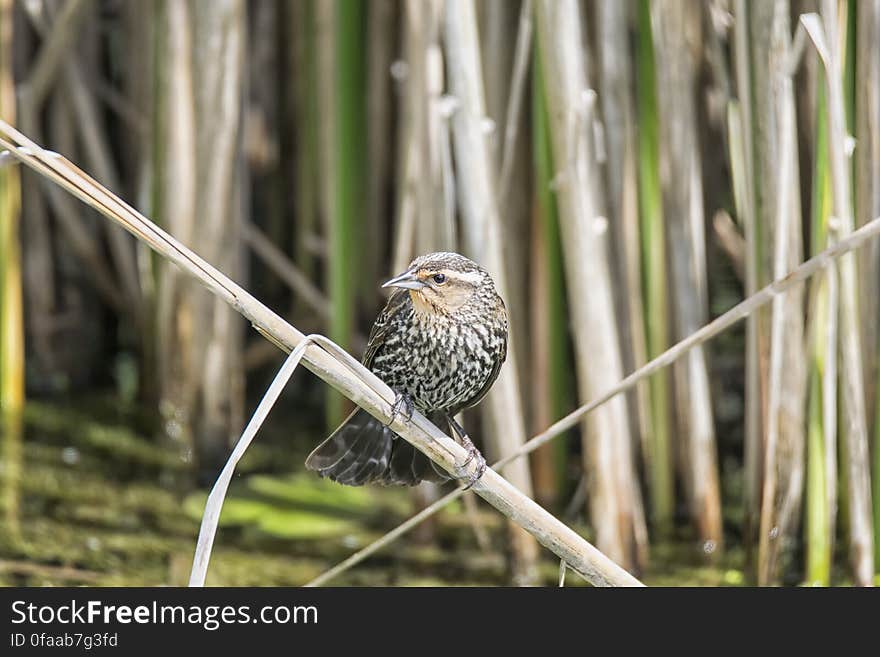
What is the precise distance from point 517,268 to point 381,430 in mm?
1200

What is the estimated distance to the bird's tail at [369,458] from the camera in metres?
2.87

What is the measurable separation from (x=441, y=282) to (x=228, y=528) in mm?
1749

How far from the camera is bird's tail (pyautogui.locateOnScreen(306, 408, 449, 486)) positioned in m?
2.87

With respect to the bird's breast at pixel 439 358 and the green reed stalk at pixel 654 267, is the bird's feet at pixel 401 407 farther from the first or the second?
the green reed stalk at pixel 654 267

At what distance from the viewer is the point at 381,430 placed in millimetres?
2938

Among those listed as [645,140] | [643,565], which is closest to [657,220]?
[645,140]

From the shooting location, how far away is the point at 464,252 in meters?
3.74

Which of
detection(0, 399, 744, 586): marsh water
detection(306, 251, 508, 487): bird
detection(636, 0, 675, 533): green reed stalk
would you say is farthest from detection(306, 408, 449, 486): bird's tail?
detection(636, 0, 675, 533): green reed stalk

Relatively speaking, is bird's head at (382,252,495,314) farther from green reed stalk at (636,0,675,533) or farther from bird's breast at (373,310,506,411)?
green reed stalk at (636,0,675,533)

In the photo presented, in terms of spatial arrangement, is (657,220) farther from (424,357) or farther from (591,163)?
(424,357)

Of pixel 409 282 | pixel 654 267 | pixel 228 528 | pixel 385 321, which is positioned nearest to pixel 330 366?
Answer: pixel 409 282
